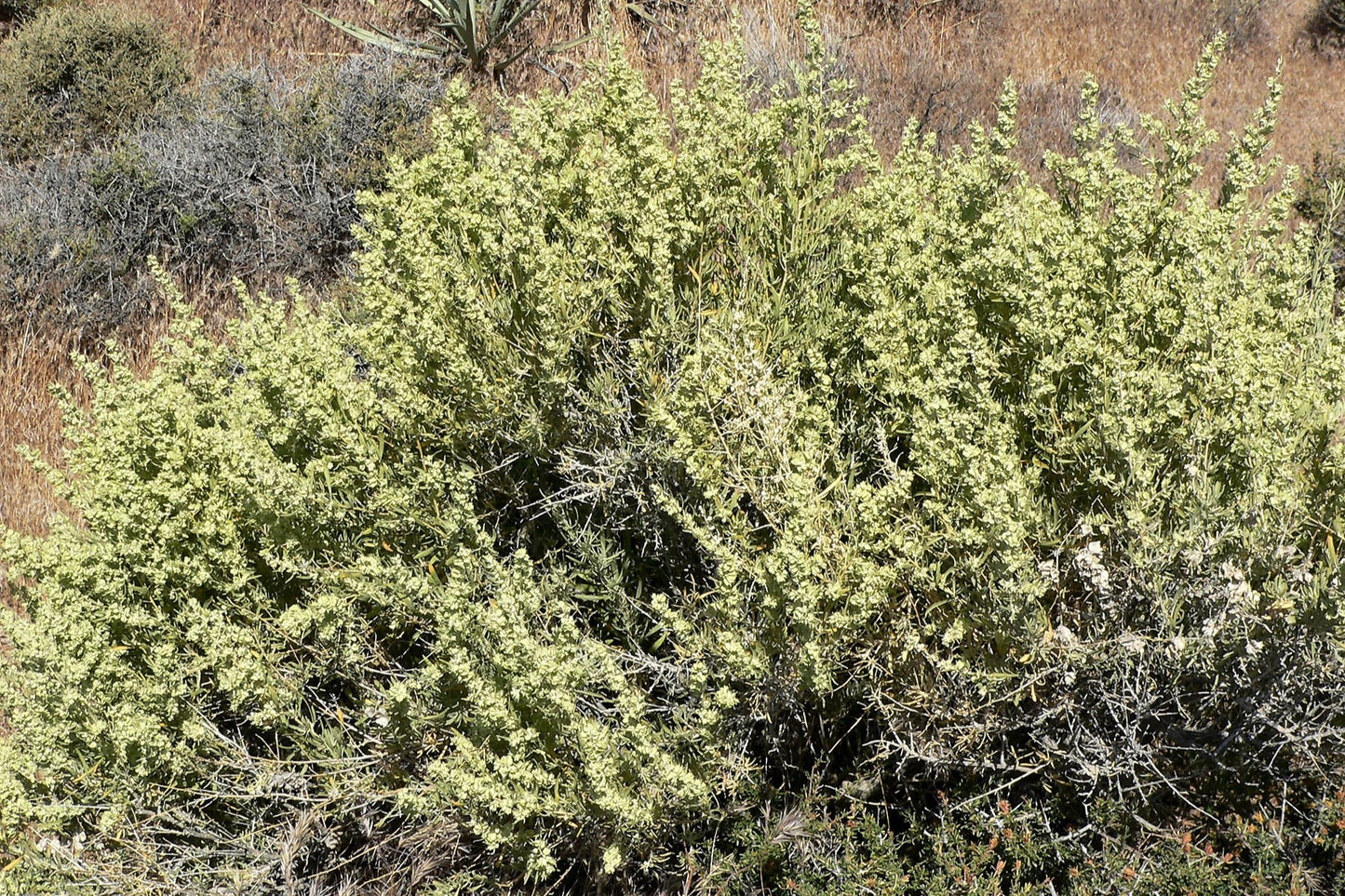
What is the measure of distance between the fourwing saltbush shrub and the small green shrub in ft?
12.1

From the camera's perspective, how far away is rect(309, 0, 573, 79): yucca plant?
638 cm

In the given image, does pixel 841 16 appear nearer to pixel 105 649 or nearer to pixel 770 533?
pixel 770 533

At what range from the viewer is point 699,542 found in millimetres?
2553

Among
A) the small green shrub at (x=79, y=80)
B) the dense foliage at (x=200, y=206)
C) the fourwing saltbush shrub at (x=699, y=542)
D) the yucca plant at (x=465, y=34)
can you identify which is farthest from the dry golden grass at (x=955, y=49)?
the fourwing saltbush shrub at (x=699, y=542)

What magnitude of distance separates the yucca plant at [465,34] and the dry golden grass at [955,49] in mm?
209

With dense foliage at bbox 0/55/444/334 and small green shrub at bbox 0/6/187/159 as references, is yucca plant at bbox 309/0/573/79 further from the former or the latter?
small green shrub at bbox 0/6/187/159

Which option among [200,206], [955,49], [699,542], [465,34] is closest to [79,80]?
[200,206]

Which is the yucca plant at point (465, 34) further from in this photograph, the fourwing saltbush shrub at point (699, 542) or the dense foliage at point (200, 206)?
the fourwing saltbush shrub at point (699, 542)

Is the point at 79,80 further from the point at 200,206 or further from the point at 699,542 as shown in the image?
the point at 699,542

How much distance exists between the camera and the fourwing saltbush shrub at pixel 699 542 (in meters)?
2.35

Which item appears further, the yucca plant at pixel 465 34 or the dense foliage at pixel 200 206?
the yucca plant at pixel 465 34

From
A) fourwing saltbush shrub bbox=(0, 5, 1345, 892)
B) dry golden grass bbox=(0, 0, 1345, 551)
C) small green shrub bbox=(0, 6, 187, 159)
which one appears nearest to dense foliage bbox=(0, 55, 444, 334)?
small green shrub bbox=(0, 6, 187, 159)

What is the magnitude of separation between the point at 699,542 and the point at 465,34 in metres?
4.83

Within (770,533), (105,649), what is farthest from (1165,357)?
(105,649)
